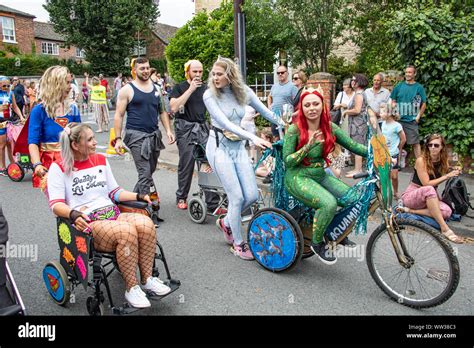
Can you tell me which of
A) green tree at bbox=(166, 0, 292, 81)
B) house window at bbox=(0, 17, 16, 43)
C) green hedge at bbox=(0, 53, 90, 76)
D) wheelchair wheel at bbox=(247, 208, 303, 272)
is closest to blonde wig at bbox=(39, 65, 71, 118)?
wheelchair wheel at bbox=(247, 208, 303, 272)

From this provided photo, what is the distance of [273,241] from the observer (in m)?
4.21

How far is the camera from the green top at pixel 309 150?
391 cm

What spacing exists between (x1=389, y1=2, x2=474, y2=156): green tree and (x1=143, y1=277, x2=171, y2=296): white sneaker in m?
6.43

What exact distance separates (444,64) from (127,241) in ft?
23.0

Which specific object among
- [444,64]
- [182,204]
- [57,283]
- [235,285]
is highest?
[444,64]

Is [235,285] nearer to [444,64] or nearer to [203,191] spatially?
[203,191]

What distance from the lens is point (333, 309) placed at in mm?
3641

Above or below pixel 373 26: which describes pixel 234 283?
below

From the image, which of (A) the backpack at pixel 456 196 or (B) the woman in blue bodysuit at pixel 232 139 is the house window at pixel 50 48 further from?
(A) the backpack at pixel 456 196

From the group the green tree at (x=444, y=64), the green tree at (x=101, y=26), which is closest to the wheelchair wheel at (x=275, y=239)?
the green tree at (x=444, y=64)

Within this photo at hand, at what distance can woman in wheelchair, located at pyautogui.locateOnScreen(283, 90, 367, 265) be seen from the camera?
3869 millimetres

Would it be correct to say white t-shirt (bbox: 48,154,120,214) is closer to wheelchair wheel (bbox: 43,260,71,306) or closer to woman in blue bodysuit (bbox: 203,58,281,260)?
wheelchair wheel (bbox: 43,260,71,306)

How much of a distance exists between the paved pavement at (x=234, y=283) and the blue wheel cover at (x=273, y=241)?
0.46 feet

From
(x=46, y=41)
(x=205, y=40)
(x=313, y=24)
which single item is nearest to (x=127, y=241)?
(x=313, y=24)
